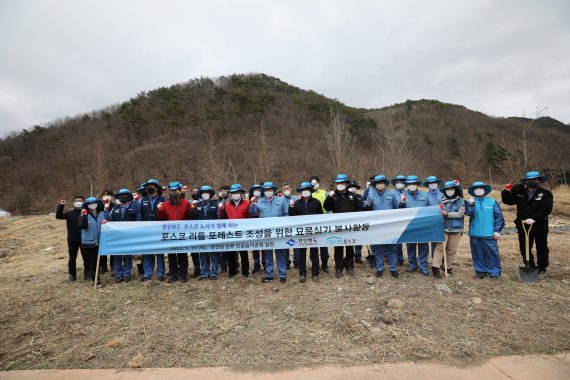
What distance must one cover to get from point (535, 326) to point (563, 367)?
0.94 metres

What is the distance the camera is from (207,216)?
261 inches

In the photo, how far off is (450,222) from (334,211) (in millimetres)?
2228

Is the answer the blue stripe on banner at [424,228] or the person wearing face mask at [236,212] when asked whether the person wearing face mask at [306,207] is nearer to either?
the person wearing face mask at [236,212]

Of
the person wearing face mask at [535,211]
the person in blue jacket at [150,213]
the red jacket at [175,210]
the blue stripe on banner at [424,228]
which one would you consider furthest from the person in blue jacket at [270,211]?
the person wearing face mask at [535,211]

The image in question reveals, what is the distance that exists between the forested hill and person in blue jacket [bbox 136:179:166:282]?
10.8 meters

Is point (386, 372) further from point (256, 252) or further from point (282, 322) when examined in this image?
point (256, 252)

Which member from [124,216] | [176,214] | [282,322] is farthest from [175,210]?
[282,322]

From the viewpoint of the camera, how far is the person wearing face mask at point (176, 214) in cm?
650

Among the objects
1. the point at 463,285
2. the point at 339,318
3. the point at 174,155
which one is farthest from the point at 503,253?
the point at 174,155

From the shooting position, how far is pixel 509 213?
48.8ft

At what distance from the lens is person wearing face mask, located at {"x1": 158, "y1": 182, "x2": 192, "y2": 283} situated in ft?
21.3

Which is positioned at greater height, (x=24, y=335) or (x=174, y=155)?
(x=174, y=155)

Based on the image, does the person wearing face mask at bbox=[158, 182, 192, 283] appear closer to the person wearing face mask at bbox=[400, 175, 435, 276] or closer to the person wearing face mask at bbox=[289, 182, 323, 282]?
the person wearing face mask at bbox=[289, 182, 323, 282]

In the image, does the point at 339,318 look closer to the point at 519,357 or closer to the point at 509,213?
the point at 519,357
